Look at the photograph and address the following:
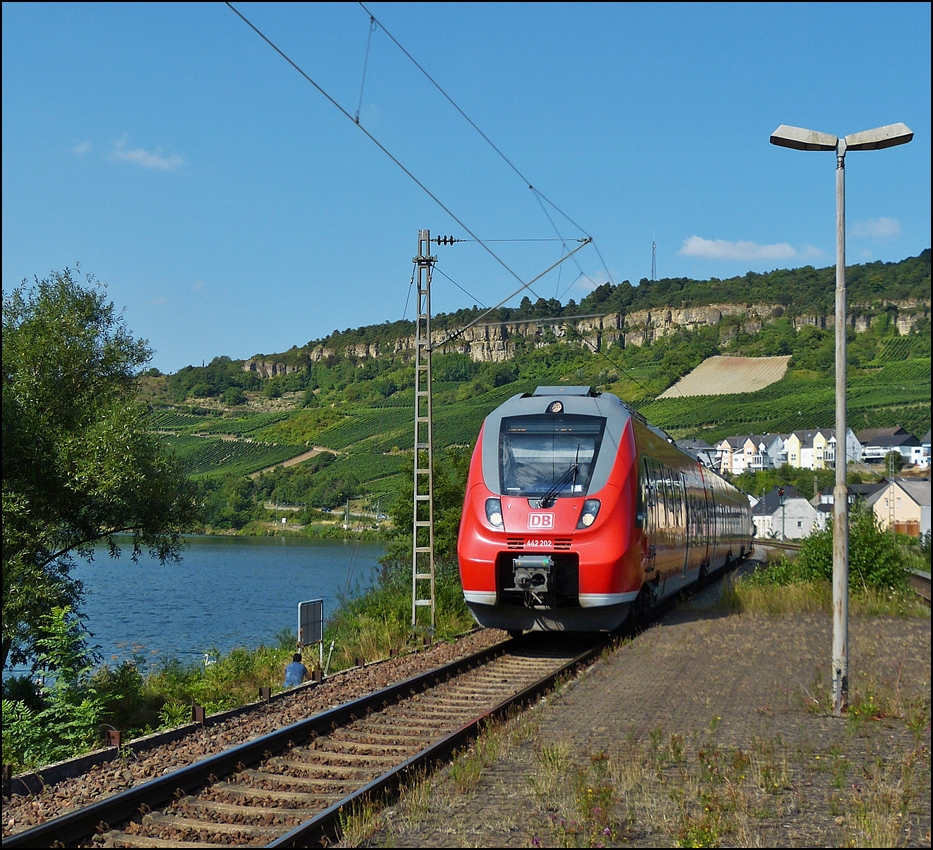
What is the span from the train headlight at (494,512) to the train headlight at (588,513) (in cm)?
114

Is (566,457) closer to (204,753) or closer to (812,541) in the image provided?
(812,541)

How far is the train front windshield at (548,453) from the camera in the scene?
1447cm

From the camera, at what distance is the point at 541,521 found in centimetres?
1416

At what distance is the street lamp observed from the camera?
33.1 feet

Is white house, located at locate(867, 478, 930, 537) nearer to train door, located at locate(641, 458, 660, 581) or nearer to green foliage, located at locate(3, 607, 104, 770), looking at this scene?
train door, located at locate(641, 458, 660, 581)

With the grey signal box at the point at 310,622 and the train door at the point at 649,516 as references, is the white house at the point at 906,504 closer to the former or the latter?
the train door at the point at 649,516

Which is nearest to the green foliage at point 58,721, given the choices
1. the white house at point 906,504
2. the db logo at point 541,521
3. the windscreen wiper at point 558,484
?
the db logo at point 541,521

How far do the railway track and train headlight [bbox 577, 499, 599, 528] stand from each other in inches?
104

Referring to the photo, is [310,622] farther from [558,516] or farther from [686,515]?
[686,515]

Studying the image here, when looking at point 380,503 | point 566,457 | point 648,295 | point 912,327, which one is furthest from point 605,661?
point 648,295

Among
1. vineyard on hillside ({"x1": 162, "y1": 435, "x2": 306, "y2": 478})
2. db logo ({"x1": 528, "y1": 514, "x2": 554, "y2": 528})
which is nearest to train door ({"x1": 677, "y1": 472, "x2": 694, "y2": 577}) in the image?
db logo ({"x1": 528, "y1": 514, "x2": 554, "y2": 528})

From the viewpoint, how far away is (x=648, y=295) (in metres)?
34.5

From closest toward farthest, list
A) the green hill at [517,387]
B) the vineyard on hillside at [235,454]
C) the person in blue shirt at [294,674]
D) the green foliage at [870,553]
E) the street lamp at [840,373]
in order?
the street lamp at [840,373] → the green foliage at [870,553] → the green hill at [517,387] → the person in blue shirt at [294,674] → the vineyard on hillside at [235,454]

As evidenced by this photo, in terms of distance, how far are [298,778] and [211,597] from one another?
3401 cm
